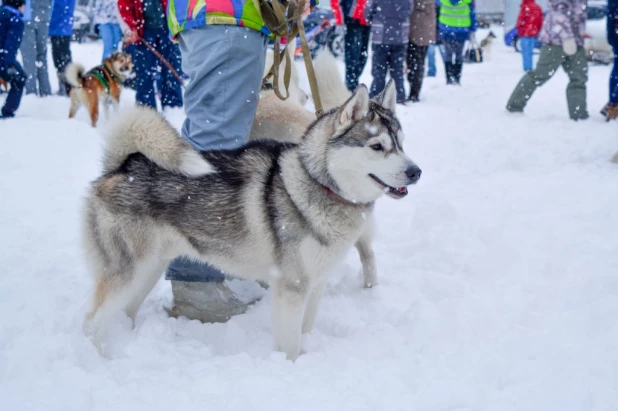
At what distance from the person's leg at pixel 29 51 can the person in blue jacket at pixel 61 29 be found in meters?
0.30

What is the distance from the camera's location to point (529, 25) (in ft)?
35.1

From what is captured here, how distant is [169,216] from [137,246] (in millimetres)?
187

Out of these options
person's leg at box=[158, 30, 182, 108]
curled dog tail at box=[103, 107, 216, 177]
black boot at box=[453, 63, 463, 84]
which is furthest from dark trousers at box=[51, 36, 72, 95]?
curled dog tail at box=[103, 107, 216, 177]

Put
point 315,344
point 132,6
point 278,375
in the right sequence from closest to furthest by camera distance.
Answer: point 278,375 → point 315,344 → point 132,6

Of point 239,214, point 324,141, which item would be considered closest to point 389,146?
point 324,141

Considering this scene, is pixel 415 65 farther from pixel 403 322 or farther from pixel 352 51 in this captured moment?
pixel 403 322

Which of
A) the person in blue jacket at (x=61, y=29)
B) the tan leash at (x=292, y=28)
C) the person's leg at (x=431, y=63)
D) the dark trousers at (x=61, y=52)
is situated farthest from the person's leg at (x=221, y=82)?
the person's leg at (x=431, y=63)

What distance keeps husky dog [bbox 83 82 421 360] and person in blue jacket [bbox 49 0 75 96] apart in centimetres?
703

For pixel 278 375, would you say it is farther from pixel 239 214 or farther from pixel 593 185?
pixel 593 185

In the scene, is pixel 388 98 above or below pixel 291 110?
above

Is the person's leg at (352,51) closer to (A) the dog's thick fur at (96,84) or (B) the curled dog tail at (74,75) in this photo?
(A) the dog's thick fur at (96,84)

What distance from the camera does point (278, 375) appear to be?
2.10 m

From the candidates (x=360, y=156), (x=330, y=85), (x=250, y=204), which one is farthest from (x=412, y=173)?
(x=330, y=85)

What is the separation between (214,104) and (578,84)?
5.66m
